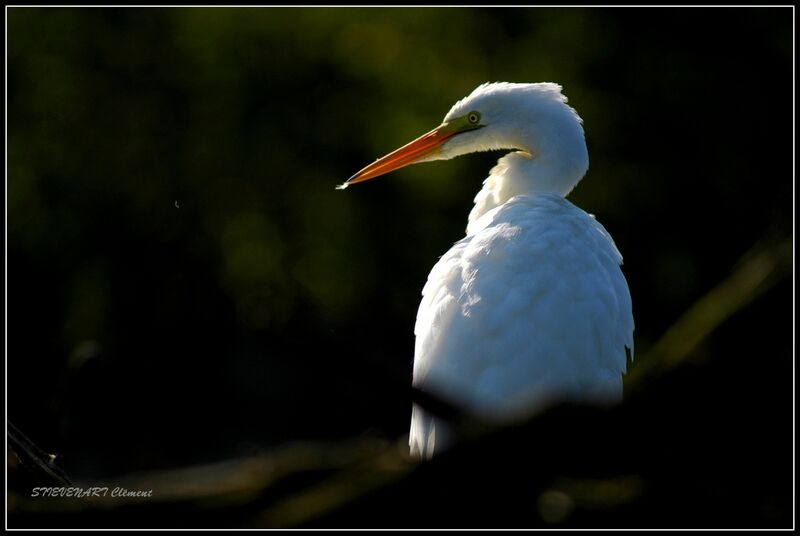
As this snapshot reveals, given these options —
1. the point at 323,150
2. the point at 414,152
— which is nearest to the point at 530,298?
the point at 414,152

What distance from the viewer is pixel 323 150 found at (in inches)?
342

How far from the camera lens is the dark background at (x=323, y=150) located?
8.19 m

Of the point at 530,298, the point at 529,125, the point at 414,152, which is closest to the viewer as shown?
the point at 530,298

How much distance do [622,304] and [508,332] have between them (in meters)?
0.59

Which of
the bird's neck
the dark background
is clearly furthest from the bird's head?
the dark background

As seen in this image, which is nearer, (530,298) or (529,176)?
(530,298)

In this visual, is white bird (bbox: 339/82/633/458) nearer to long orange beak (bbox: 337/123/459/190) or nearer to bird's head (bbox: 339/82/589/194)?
bird's head (bbox: 339/82/589/194)

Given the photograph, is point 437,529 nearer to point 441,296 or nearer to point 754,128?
point 441,296

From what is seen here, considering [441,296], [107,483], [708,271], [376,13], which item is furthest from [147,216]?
[107,483]

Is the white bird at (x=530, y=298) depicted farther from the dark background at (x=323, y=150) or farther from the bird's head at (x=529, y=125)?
the dark background at (x=323, y=150)

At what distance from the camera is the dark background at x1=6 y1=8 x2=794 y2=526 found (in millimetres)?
8188

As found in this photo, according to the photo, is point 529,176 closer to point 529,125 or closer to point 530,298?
point 529,125

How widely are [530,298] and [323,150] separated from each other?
6286 mm

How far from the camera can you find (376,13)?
9.02 m
